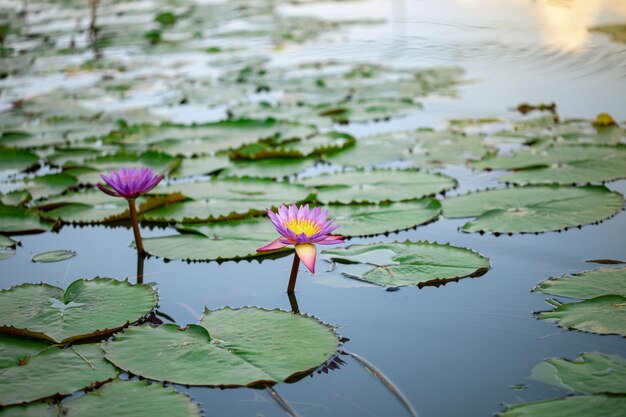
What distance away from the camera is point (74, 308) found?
1.68 meters

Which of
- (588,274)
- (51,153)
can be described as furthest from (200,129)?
(588,274)

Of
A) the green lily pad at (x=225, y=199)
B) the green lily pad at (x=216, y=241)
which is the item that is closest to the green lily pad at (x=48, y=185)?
the green lily pad at (x=225, y=199)

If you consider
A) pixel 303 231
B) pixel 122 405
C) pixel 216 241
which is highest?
pixel 303 231

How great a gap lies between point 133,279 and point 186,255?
176 millimetres

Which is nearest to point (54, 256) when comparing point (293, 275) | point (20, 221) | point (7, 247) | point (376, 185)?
point (7, 247)

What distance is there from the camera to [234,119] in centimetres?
356

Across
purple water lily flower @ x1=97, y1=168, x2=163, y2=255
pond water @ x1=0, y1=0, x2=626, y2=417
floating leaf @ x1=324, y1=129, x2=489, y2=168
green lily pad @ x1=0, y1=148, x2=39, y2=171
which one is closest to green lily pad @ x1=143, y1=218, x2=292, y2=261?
A: pond water @ x1=0, y1=0, x2=626, y2=417

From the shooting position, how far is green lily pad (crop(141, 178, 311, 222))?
232 cm

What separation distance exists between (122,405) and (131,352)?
19 centimetres

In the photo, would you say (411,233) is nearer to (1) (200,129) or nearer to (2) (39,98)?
(1) (200,129)

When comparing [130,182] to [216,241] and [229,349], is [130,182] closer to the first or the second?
[216,241]

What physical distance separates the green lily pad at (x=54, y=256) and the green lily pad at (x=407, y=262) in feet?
2.53

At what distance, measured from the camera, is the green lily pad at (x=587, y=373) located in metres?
1.26

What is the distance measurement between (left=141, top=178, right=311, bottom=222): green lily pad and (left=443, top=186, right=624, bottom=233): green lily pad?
0.54 meters
